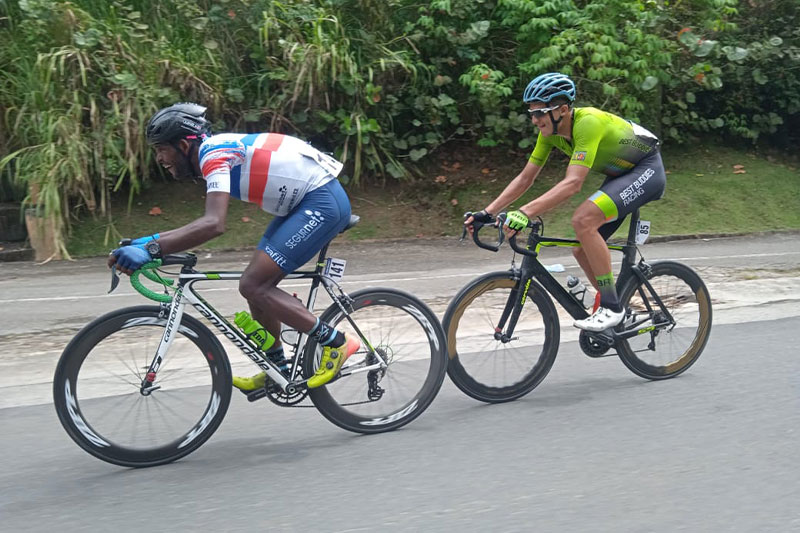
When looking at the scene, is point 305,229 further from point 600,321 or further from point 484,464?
point 600,321

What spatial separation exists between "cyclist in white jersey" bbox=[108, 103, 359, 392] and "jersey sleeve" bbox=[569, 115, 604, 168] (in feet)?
4.83

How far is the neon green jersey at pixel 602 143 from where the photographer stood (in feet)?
16.9

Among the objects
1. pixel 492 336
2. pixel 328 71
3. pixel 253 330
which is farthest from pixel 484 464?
pixel 328 71

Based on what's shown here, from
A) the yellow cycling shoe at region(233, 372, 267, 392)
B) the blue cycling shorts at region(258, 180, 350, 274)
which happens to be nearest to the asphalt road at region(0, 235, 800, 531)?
the yellow cycling shoe at region(233, 372, 267, 392)

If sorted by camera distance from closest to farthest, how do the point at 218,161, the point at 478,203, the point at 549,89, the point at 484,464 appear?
the point at 218,161 < the point at 484,464 < the point at 549,89 < the point at 478,203

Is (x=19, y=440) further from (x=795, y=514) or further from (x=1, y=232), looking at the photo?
(x=1, y=232)

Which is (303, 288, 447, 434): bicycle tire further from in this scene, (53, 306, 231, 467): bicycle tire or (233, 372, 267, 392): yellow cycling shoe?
(53, 306, 231, 467): bicycle tire

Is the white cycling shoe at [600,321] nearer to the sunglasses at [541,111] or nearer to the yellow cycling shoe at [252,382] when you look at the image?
the sunglasses at [541,111]

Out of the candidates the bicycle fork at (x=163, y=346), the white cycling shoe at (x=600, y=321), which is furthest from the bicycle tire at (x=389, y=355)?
the white cycling shoe at (x=600, y=321)

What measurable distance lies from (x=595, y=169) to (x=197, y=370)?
2.73m

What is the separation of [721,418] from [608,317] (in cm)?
89

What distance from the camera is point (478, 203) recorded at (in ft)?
44.8

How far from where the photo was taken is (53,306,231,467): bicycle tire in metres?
4.15

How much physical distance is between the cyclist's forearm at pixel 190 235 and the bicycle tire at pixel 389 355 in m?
0.87
